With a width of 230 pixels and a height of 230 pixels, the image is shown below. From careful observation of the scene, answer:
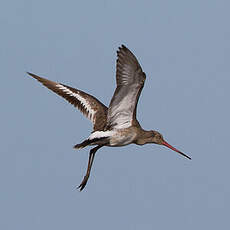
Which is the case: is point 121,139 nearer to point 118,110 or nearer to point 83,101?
point 118,110

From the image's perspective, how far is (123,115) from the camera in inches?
494

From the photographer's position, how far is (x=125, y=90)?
11.8 m

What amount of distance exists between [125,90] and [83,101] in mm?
2554

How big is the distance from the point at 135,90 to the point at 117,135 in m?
1.31

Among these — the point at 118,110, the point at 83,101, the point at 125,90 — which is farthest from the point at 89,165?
the point at 125,90

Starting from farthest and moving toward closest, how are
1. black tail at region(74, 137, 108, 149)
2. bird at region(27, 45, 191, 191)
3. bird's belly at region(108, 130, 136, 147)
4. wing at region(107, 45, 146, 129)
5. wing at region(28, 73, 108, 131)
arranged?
wing at region(28, 73, 108, 131)
bird's belly at region(108, 130, 136, 147)
black tail at region(74, 137, 108, 149)
bird at region(27, 45, 191, 191)
wing at region(107, 45, 146, 129)

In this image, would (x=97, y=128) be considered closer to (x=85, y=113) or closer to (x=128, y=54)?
(x=85, y=113)

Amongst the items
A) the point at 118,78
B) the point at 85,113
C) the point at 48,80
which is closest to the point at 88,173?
the point at 85,113

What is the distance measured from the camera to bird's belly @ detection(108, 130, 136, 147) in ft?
41.9

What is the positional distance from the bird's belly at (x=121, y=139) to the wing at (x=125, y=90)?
19 cm

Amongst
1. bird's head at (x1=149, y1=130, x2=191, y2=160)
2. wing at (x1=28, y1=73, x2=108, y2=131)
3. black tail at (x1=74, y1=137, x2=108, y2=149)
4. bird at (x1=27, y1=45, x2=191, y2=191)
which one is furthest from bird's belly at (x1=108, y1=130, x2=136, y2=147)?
bird's head at (x1=149, y1=130, x2=191, y2=160)

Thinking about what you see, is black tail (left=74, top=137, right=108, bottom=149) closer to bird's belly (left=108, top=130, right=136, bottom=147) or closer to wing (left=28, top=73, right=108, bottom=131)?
bird's belly (left=108, top=130, right=136, bottom=147)

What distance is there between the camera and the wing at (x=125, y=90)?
37.1 feet

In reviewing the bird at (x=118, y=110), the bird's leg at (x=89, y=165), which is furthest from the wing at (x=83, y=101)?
the bird's leg at (x=89, y=165)
